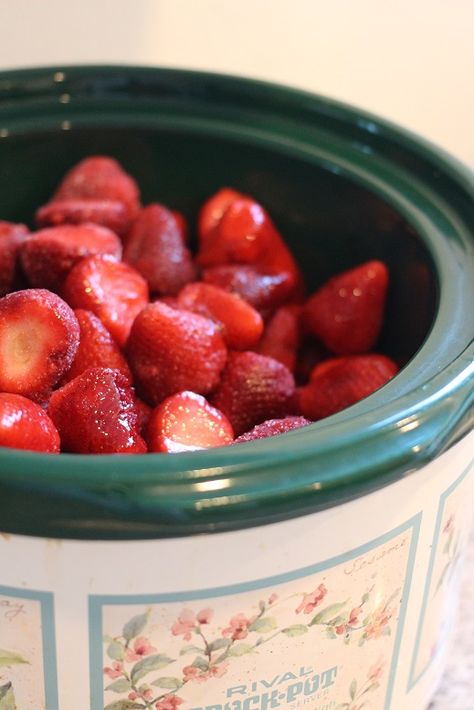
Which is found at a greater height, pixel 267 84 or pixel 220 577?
pixel 267 84

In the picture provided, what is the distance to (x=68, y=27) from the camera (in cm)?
106

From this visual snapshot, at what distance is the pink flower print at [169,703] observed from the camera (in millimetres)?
566

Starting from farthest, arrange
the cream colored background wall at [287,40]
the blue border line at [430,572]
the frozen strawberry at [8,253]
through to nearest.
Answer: the cream colored background wall at [287,40] → the frozen strawberry at [8,253] → the blue border line at [430,572]

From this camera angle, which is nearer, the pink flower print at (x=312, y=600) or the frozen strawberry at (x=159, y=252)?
the pink flower print at (x=312, y=600)

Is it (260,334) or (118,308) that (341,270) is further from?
(118,308)

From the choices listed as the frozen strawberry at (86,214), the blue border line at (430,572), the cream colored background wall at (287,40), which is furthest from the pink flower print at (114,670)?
the cream colored background wall at (287,40)

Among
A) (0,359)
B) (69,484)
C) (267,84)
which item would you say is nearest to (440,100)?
(267,84)

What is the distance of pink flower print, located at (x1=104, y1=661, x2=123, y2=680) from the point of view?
55cm

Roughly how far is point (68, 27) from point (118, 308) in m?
0.44

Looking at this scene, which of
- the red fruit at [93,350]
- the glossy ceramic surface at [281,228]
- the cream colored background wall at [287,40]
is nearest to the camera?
the glossy ceramic surface at [281,228]

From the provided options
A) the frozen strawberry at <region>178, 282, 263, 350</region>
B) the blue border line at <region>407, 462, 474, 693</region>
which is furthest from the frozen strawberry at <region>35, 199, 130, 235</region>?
the blue border line at <region>407, 462, 474, 693</region>

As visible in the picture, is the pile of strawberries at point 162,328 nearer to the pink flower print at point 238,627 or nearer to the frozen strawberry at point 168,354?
the frozen strawberry at point 168,354

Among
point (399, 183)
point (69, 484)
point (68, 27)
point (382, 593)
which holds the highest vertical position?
point (68, 27)

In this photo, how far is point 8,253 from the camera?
0.82 metres
